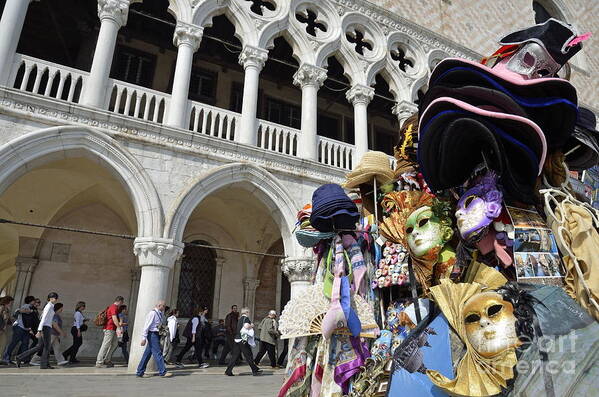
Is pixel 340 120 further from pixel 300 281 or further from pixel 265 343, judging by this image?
pixel 265 343

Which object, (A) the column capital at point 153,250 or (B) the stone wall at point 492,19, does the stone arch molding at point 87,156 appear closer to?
(A) the column capital at point 153,250

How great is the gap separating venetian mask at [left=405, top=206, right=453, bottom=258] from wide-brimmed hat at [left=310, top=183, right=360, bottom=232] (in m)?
0.59

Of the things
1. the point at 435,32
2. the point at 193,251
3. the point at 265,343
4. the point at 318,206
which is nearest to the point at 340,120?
the point at 435,32

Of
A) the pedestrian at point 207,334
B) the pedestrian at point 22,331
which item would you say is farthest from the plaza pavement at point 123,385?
the pedestrian at point 207,334

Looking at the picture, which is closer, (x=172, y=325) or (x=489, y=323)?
(x=489, y=323)

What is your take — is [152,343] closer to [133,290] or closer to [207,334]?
[207,334]

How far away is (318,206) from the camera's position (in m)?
2.53

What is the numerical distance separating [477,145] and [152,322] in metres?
5.77

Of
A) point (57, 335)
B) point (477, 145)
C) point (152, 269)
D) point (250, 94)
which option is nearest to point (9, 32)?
point (250, 94)

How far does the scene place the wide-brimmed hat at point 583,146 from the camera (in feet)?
5.74

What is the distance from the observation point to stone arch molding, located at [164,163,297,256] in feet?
23.0

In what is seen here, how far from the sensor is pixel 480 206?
4.99 ft

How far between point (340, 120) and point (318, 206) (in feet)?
34.4

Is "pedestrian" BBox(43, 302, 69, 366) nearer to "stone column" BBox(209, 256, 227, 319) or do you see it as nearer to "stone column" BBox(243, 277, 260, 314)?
"stone column" BBox(209, 256, 227, 319)
